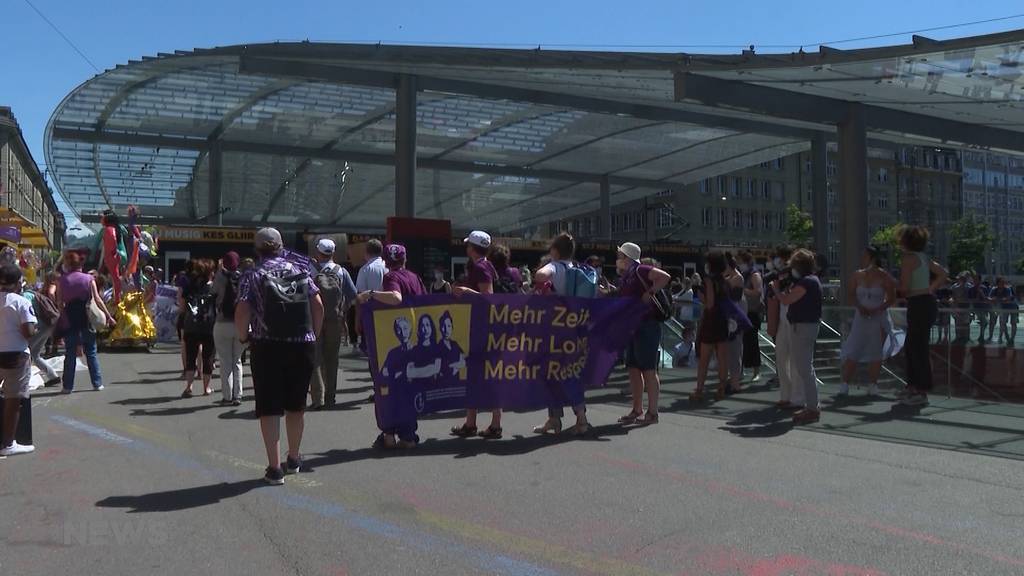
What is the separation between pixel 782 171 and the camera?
91750 mm

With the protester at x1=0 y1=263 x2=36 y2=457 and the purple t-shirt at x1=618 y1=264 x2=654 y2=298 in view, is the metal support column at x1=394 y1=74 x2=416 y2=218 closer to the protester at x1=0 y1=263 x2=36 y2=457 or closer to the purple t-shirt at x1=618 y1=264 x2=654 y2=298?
the purple t-shirt at x1=618 y1=264 x2=654 y2=298

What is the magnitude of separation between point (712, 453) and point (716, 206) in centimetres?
8258

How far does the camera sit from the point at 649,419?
8984mm

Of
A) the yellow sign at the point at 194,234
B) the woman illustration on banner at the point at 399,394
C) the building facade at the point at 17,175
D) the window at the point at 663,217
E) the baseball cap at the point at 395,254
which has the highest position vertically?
the building facade at the point at 17,175

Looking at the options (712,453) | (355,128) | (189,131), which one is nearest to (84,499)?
(712,453)

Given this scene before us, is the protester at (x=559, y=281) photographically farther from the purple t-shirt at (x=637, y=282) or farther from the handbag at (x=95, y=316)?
the handbag at (x=95, y=316)

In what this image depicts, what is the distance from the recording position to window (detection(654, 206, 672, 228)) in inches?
3369

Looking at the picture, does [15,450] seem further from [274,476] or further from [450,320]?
[450,320]

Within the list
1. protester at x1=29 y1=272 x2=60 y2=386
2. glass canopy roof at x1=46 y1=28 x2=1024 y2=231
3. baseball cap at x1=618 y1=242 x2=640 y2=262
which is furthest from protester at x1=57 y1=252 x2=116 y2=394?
glass canopy roof at x1=46 y1=28 x2=1024 y2=231

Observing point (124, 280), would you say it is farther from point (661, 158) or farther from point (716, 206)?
point (716, 206)

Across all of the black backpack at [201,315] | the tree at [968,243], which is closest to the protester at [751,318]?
the black backpack at [201,315]

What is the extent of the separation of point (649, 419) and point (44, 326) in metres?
6.79

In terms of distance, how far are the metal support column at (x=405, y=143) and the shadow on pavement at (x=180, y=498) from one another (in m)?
19.3

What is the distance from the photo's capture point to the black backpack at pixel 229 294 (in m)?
10.0
